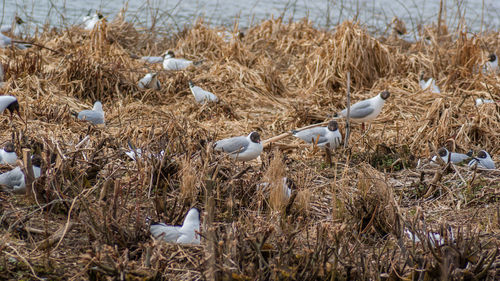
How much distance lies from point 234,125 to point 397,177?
240cm

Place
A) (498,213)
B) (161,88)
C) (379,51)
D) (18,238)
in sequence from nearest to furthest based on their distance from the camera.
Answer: (18,238), (498,213), (161,88), (379,51)

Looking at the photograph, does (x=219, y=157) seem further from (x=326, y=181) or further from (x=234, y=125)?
(x=234, y=125)

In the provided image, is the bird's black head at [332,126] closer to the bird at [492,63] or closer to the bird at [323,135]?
the bird at [323,135]

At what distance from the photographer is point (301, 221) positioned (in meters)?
4.09

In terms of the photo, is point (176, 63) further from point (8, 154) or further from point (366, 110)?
point (8, 154)

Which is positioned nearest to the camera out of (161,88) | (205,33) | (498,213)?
(498,213)

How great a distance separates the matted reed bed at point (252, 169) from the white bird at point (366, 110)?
169mm

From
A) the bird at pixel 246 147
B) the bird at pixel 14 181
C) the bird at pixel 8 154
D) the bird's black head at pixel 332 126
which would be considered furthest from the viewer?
the bird's black head at pixel 332 126

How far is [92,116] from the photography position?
6.56 meters

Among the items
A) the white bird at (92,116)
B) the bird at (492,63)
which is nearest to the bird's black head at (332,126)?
the white bird at (92,116)

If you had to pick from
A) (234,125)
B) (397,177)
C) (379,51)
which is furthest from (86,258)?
(379,51)

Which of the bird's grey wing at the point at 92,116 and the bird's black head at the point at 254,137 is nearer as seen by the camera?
the bird's black head at the point at 254,137

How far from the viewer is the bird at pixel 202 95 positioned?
7.67 m

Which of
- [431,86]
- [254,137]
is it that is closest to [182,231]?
[254,137]
